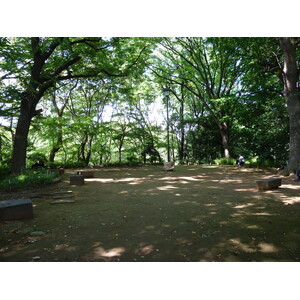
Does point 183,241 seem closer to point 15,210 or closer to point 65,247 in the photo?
point 65,247

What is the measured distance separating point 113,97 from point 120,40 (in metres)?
8.55

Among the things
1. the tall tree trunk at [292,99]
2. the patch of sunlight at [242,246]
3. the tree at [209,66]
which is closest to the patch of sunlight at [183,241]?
the patch of sunlight at [242,246]

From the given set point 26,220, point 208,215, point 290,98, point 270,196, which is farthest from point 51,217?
point 290,98

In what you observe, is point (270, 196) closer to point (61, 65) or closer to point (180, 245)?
point (180, 245)

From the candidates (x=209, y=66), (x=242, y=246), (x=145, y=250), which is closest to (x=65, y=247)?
(x=145, y=250)

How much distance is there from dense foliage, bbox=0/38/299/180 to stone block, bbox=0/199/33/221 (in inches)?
195

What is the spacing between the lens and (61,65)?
36.6 feet

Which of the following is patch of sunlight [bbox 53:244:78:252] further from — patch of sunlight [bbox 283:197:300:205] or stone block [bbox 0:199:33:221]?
patch of sunlight [bbox 283:197:300:205]

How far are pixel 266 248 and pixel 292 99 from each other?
910cm

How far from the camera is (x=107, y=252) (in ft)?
9.55

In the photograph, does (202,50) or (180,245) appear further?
(202,50)

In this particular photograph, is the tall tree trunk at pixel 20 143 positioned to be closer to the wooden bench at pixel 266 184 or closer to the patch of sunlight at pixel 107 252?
the patch of sunlight at pixel 107 252

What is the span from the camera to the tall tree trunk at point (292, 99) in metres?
9.50

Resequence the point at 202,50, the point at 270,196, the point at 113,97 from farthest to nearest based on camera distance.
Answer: the point at 113,97
the point at 202,50
the point at 270,196
